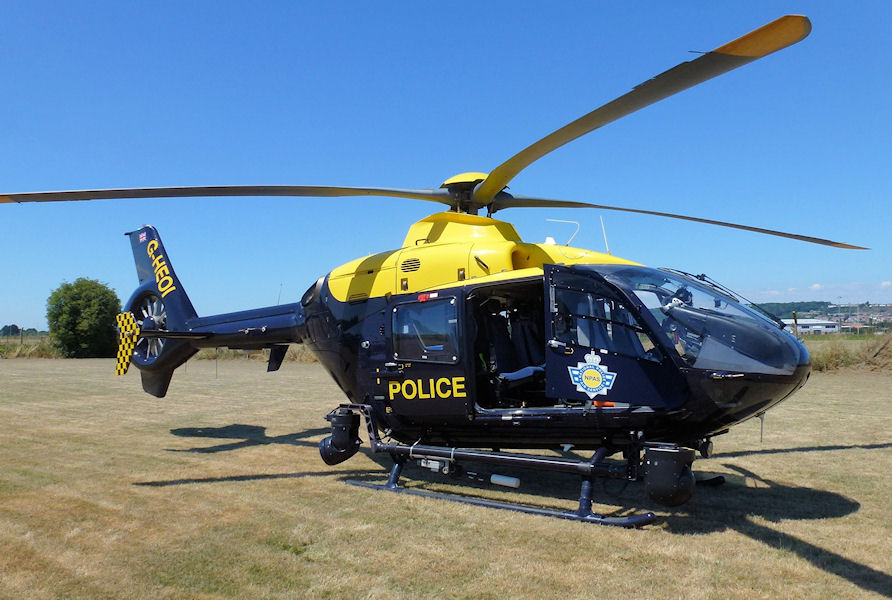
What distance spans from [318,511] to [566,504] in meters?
2.57

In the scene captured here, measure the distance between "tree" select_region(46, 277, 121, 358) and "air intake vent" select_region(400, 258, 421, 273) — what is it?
40036 mm

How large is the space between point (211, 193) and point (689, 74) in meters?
4.73

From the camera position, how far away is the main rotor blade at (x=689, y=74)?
3.39m

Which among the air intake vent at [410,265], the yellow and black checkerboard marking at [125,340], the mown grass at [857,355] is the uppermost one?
the air intake vent at [410,265]

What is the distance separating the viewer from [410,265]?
745 centimetres

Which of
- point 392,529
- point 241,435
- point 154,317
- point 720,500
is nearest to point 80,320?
point 154,317

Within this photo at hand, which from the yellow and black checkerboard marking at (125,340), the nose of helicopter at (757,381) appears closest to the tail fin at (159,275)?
the yellow and black checkerboard marking at (125,340)

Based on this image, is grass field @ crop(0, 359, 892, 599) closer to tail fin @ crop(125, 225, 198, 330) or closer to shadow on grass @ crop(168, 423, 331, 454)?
shadow on grass @ crop(168, 423, 331, 454)

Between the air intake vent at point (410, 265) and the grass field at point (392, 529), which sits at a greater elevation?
the air intake vent at point (410, 265)

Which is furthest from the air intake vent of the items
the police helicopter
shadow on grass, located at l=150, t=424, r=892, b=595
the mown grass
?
the mown grass

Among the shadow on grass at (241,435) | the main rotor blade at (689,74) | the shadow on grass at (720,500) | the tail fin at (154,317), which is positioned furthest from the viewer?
the tail fin at (154,317)

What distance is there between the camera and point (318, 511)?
6.19m

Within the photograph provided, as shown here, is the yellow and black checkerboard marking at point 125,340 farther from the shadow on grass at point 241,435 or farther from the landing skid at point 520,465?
the landing skid at point 520,465

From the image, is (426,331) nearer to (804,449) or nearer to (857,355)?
(804,449)
